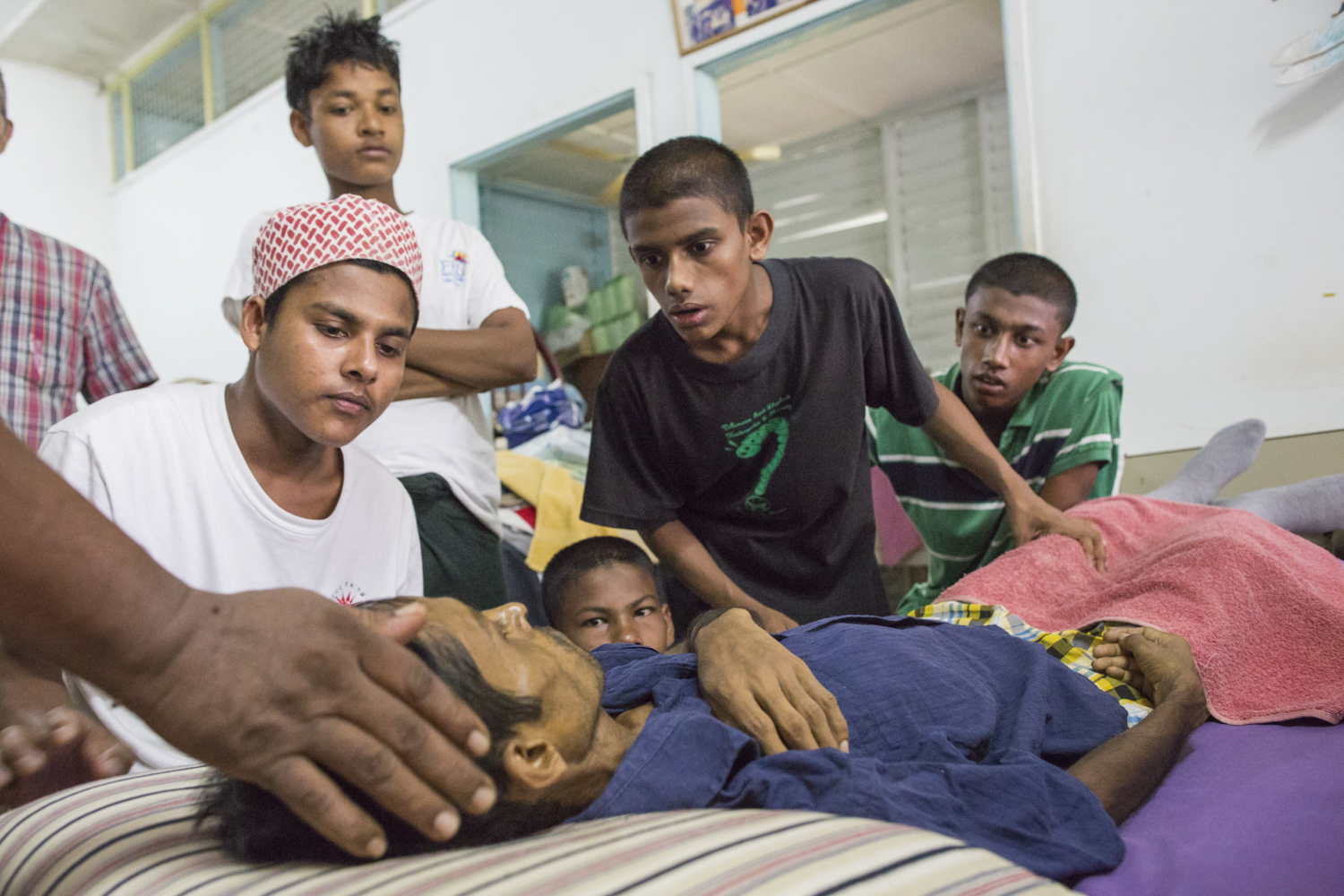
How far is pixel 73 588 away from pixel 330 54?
1.75m

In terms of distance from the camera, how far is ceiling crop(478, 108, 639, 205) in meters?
5.62

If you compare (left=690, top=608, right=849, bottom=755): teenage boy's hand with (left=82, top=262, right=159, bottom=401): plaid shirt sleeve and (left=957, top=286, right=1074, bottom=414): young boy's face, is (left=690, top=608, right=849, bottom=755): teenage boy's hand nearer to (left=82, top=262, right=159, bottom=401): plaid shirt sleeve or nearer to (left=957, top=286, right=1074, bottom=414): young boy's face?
(left=957, top=286, right=1074, bottom=414): young boy's face

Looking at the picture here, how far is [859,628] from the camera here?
4.31 feet

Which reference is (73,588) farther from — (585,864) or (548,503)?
(548,503)

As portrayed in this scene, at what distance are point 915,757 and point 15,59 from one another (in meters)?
8.16

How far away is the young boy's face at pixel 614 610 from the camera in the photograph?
2008mm

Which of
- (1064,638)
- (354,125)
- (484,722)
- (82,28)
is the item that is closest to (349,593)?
(484,722)

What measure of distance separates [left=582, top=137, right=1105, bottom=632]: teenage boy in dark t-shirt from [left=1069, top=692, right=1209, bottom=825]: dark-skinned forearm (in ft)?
2.03

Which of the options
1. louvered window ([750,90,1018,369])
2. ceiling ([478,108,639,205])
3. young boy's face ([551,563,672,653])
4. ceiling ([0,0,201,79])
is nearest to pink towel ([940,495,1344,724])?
young boy's face ([551,563,672,653])

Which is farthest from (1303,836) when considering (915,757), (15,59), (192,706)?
(15,59)

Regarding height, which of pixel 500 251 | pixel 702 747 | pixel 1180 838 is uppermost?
pixel 500 251

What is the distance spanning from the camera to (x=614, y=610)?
6.64 feet

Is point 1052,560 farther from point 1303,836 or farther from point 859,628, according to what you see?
point 1303,836

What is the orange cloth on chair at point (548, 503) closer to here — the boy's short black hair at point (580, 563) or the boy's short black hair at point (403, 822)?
the boy's short black hair at point (580, 563)
